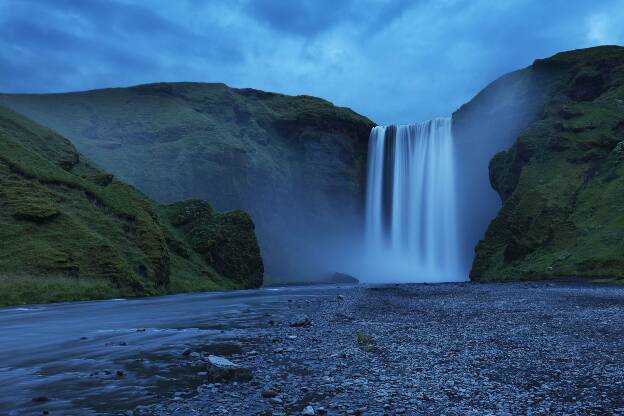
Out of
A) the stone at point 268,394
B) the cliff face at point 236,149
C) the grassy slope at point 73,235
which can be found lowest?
the stone at point 268,394

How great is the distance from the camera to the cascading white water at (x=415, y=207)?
113188mm

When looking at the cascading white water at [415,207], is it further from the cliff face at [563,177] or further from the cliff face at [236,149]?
the cliff face at [236,149]

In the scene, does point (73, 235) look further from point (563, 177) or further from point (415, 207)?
point (415, 207)

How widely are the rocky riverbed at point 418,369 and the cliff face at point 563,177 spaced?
40353mm

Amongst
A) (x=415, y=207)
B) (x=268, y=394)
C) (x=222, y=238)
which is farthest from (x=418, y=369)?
(x=415, y=207)

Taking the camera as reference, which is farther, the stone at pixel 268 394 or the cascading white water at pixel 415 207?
the cascading white water at pixel 415 207

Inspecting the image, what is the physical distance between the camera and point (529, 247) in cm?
7188

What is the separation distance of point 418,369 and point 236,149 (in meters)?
129

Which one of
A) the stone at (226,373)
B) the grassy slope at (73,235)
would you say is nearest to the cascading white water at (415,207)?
the grassy slope at (73,235)

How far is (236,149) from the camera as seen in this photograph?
137m

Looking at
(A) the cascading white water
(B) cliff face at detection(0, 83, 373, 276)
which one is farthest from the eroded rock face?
(A) the cascading white water

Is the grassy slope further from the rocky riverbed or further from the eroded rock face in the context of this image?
the rocky riverbed

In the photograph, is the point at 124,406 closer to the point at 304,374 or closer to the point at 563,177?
the point at 304,374

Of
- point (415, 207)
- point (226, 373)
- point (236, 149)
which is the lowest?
point (226, 373)
